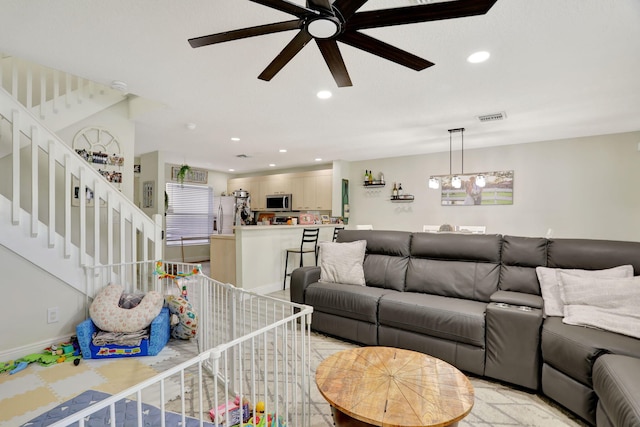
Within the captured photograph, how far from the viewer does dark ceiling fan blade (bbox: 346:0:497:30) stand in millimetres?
1356

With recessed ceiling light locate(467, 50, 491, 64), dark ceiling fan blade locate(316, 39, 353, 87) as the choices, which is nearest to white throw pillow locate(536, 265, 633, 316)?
recessed ceiling light locate(467, 50, 491, 64)

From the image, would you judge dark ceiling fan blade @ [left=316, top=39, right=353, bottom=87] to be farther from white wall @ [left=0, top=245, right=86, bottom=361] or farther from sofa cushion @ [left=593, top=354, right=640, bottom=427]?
white wall @ [left=0, top=245, right=86, bottom=361]

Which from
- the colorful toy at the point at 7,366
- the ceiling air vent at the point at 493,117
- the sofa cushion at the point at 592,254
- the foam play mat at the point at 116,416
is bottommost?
the colorful toy at the point at 7,366

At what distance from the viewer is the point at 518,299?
2.36m

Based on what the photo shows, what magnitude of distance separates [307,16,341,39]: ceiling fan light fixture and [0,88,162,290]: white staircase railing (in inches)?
106

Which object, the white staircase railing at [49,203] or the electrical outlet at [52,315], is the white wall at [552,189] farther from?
the electrical outlet at [52,315]

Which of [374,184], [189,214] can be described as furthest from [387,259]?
[189,214]

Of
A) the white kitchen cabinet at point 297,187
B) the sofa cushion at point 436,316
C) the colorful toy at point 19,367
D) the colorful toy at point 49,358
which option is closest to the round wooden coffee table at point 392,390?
the sofa cushion at point 436,316

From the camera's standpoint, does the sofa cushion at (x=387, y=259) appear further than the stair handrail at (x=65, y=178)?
Yes

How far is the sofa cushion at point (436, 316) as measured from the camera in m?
2.31

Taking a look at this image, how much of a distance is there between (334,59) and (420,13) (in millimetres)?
578

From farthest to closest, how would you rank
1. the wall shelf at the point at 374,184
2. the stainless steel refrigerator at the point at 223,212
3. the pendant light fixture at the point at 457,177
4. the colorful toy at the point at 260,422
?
the stainless steel refrigerator at the point at 223,212 < the wall shelf at the point at 374,184 < the pendant light fixture at the point at 457,177 < the colorful toy at the point at 260,422

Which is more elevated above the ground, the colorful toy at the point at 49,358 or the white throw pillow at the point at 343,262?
the white throw pillow at the point at 343,262

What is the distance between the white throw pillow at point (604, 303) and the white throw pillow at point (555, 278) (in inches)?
2.6
